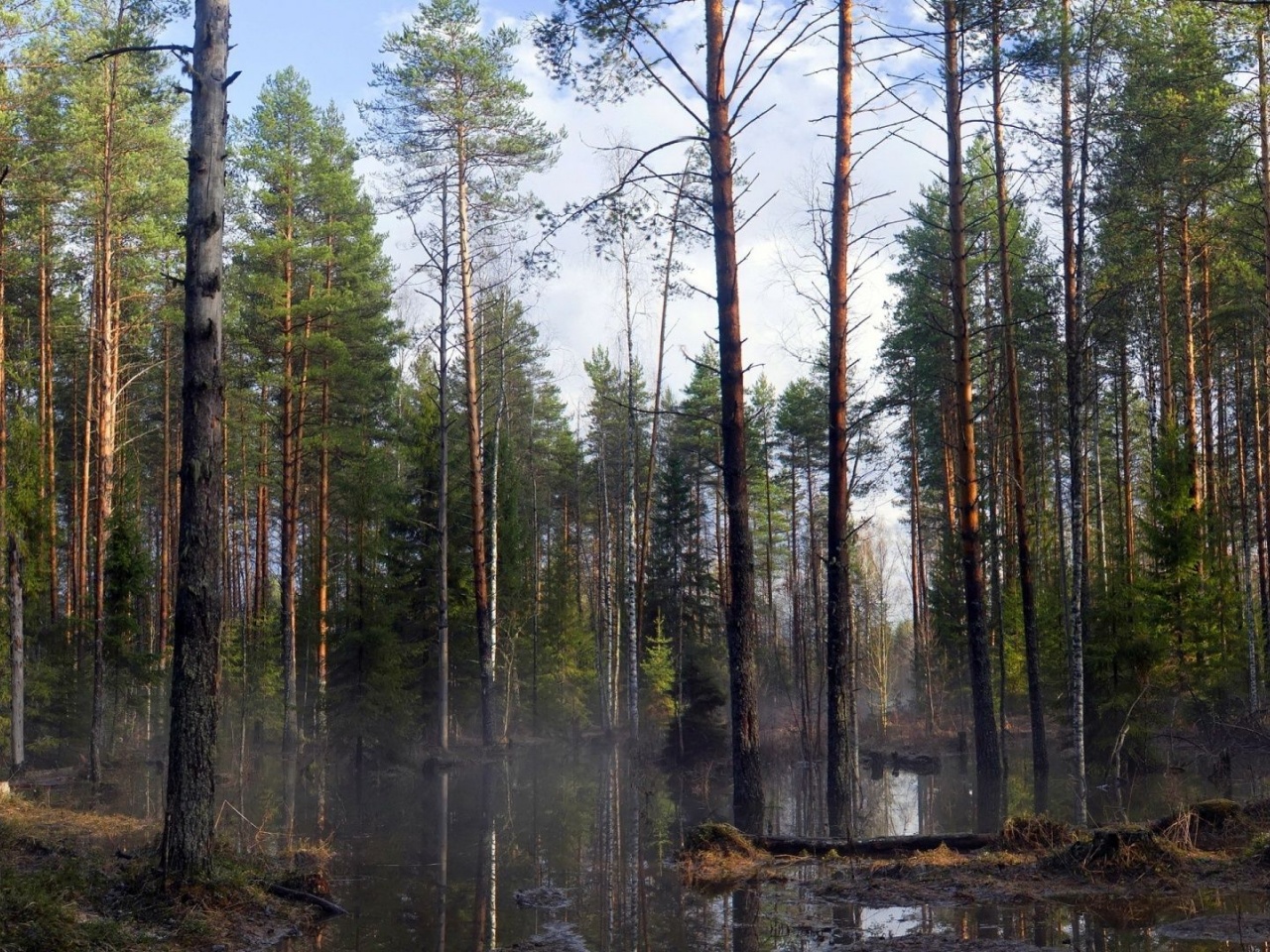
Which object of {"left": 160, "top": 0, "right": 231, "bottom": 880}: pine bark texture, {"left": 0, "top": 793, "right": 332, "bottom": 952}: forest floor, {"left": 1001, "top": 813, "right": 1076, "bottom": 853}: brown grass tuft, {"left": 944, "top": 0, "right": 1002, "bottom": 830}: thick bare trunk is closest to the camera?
{"left": 0, "top": 793, "right": 332, "bottom": 952}: forest floor

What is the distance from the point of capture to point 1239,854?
29.8 feet

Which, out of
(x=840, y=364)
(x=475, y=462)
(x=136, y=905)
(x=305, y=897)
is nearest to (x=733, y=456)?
(x=840, y=364)

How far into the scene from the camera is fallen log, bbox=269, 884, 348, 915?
848 cm

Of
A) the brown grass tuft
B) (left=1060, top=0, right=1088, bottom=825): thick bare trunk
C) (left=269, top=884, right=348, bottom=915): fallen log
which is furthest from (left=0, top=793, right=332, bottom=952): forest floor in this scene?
(left=1060, top=0, right=1088, bottom=825): thick bare trunk

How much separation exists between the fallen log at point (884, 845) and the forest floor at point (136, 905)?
471cm

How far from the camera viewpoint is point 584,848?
1302cm

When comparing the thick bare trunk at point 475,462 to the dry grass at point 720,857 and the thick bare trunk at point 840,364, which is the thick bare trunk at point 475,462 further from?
the dry grass at point 720,857

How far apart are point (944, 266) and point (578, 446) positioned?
71.2 feet

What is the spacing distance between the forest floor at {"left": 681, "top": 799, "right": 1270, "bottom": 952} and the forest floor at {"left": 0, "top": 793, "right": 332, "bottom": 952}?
12.4 ft

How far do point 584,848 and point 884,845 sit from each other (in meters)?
4.13

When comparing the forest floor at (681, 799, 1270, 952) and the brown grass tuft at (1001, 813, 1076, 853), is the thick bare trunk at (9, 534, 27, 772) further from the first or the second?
the brown grass tuft at (1001, 813, 1076, 853)

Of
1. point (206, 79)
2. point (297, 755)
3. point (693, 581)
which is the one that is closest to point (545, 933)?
point (206, 79)

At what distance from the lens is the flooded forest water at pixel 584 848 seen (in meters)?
7.59

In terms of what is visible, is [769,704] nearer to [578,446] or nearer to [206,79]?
[578,446]
